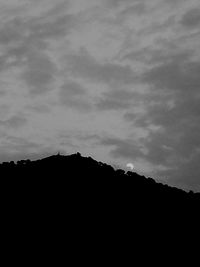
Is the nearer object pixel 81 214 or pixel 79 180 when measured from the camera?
pixel 81 214

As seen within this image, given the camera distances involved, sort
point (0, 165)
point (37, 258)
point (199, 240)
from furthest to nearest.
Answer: point (199, 240)
point (0, 165)
point (37, 258)

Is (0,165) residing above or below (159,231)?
above

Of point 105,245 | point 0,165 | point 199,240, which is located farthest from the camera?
Result: point 199,240

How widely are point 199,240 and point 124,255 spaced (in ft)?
16.1

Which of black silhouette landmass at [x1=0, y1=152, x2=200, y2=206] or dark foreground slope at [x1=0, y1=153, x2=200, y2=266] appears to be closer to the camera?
dark foreground slope at [x1=0, y1=153, x2=200, y2=266]

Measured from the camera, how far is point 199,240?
24.4 m

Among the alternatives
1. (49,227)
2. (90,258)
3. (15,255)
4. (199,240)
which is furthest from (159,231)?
(15,255)

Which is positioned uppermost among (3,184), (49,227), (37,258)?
(3,184)

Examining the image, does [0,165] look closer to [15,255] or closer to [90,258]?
[15,255]

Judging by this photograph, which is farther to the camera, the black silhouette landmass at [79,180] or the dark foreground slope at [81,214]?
the black silhouette landmass at [79,180]

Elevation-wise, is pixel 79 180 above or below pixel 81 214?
above

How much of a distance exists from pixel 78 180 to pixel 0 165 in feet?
12.1

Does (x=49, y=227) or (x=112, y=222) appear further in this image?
(x=112, y=222)

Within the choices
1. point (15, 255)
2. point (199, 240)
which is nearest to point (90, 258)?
point (15, 255)
